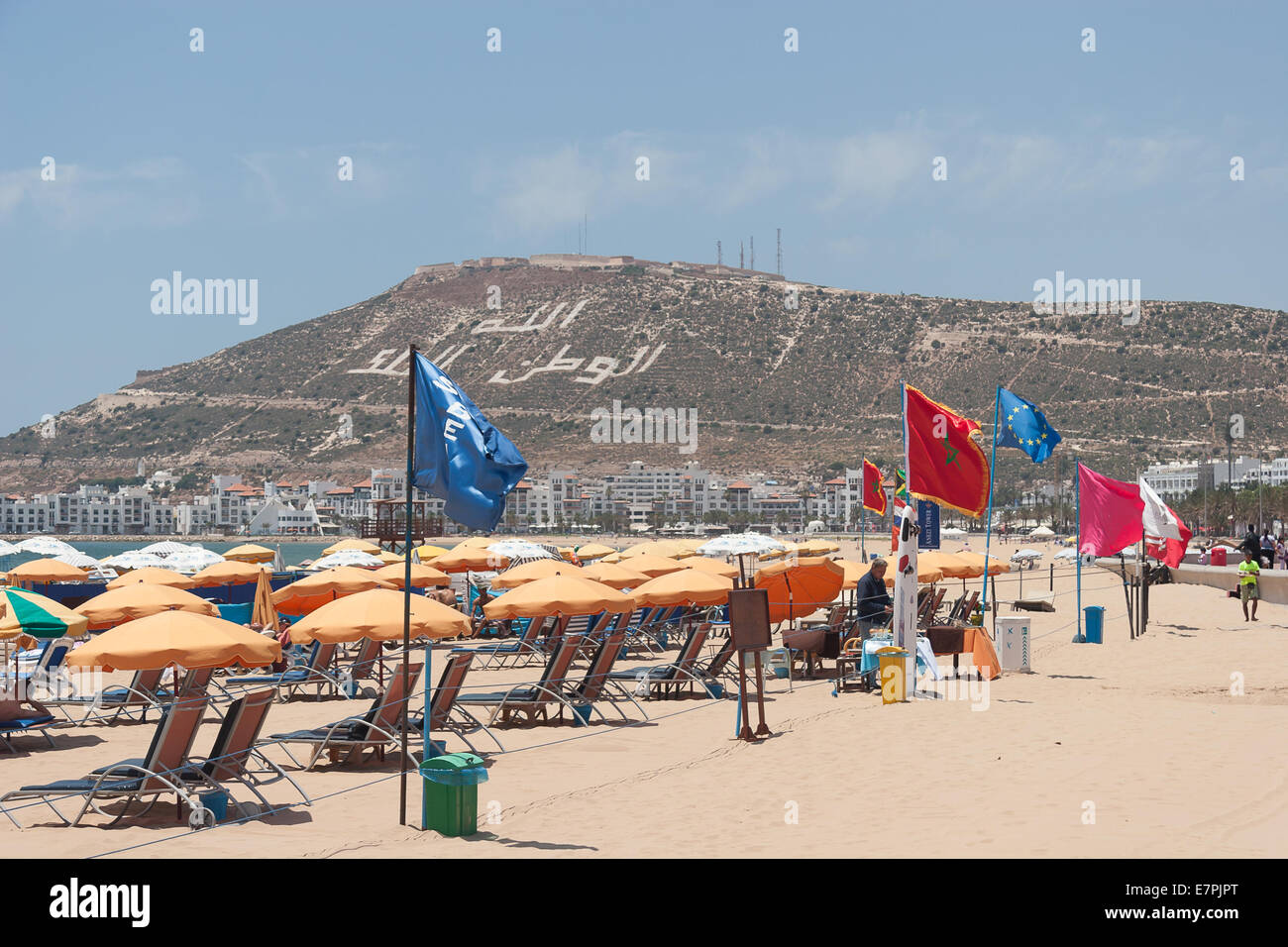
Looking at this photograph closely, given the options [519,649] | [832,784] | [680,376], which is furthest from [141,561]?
[680,376]

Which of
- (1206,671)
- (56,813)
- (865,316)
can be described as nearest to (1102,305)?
(865,316)

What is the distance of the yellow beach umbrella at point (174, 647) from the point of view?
8.14 m

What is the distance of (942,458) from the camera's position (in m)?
12.5

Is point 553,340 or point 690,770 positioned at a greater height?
point 553,340

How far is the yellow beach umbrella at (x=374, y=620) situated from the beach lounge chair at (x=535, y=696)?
4.76 ft

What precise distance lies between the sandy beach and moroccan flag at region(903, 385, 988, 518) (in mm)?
1922

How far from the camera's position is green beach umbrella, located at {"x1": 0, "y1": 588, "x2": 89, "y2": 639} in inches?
418

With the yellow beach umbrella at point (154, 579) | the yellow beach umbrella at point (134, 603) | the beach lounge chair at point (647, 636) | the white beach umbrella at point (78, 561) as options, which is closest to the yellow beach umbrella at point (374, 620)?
the yellow beach umbrella at point (134, 603)

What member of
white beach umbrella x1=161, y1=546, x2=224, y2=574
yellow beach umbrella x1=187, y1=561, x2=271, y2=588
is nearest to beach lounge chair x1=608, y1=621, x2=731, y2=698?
yellow beach umbrella x1=187, y1=561, x2=271, y2=588

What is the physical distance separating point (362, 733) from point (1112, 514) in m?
12.2
